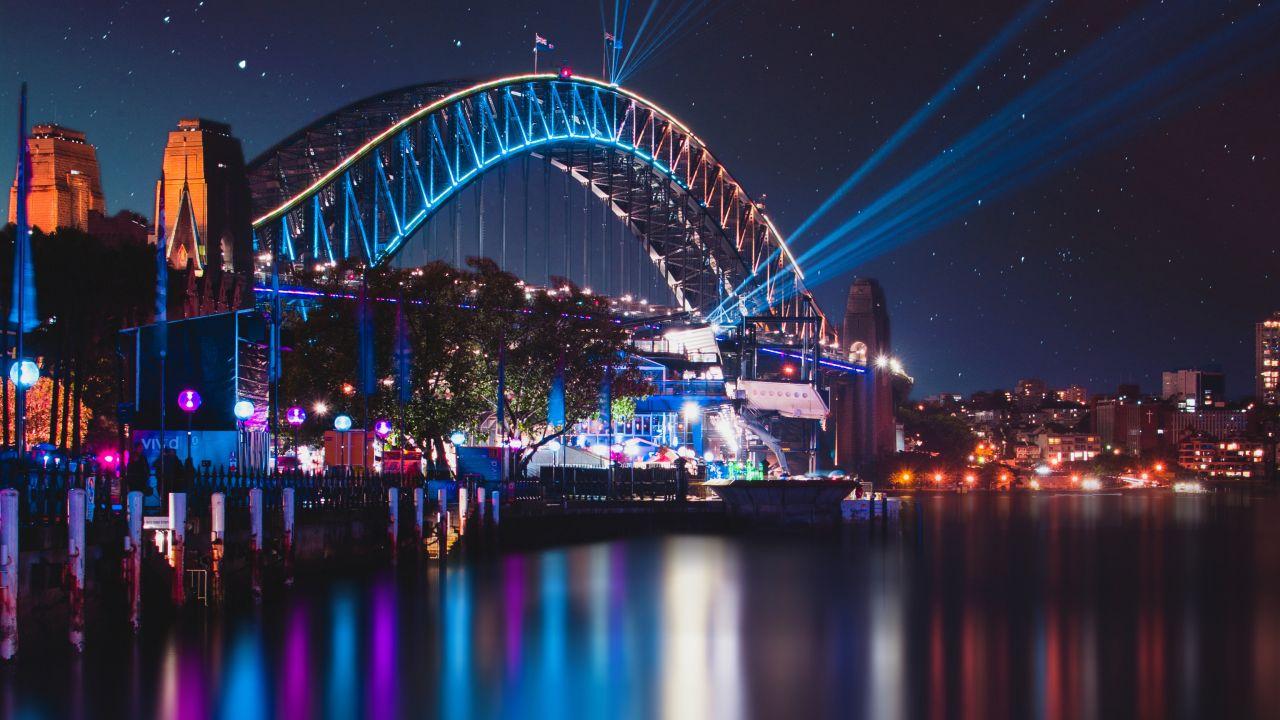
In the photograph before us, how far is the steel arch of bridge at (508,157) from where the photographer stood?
85.6m

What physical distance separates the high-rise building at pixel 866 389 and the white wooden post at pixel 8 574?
437 feet

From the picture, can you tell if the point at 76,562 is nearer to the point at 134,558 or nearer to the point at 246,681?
the point at 134,558

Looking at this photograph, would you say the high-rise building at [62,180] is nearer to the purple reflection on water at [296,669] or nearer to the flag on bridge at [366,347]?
the flag on bridge at [366,347]

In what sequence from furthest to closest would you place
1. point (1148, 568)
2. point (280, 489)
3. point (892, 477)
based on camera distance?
point (892, 477)
point (1148, 568)
point (280, 489)

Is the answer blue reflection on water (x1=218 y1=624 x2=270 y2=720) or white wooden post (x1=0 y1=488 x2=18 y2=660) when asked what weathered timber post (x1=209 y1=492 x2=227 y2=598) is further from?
white wooden post (x1=0 y1=488 x2=18 y2=660)

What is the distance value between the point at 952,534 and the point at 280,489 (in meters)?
47.2

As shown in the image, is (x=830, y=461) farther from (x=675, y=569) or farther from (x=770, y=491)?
(x=675, y=569)

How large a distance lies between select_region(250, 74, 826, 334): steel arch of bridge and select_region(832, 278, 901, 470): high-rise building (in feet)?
45.0

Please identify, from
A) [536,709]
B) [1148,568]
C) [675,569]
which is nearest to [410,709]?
[536,709]

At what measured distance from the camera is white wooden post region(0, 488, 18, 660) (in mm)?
21562

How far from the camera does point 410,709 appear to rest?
24.1 meters

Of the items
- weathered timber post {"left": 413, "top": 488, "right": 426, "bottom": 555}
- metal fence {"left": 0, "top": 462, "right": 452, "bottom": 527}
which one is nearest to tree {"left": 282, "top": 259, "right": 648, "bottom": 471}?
weathered timber post {"left": 413, "top": 488, "right": 426, "bottom": 555}

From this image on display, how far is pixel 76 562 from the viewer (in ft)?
78.1

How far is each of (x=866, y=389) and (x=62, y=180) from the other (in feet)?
312
